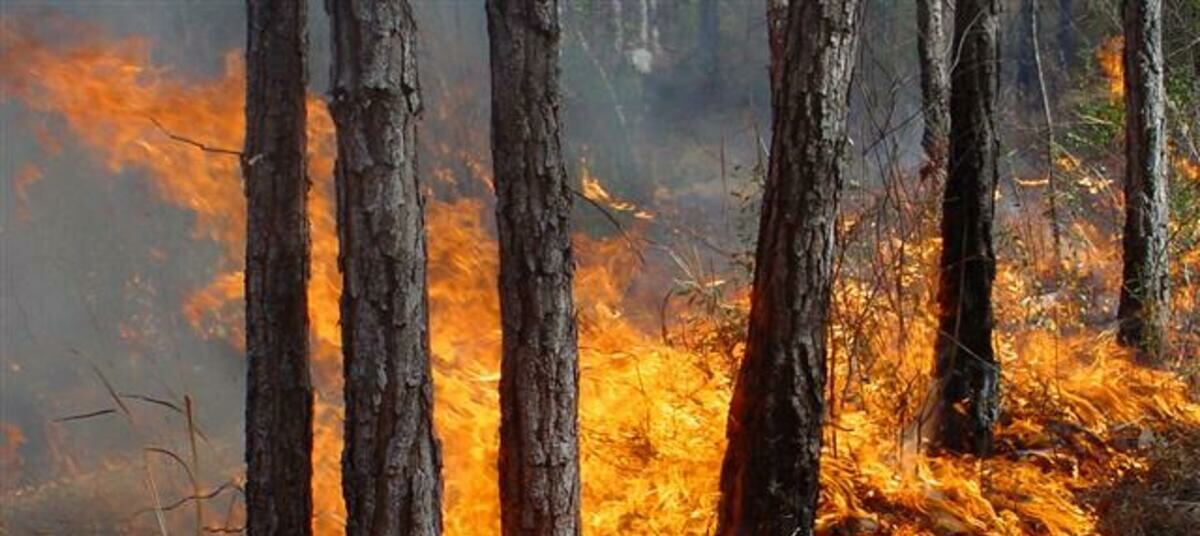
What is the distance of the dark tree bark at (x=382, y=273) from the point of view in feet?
13.9

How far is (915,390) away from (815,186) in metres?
2.89

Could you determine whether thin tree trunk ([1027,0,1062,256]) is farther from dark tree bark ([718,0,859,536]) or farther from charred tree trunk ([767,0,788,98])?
dark tree bark ([718,0,859,536])

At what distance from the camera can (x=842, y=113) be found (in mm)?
4785

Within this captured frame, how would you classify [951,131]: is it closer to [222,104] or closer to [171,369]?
[222,104]

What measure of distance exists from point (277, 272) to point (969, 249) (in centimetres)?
399

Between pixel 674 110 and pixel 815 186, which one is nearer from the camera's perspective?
pixel 815 186

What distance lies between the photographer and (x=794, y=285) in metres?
4.80

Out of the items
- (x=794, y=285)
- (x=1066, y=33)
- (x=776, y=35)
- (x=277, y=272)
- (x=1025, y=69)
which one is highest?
(x=1066, y=33)

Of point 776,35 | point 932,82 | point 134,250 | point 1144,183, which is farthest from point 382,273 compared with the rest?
point 134,250

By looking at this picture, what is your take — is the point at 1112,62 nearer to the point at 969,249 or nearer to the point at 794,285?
the point at 969,249

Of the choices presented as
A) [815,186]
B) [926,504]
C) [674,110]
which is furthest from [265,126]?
[674,110]

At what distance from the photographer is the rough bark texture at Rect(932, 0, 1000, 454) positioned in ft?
21.6

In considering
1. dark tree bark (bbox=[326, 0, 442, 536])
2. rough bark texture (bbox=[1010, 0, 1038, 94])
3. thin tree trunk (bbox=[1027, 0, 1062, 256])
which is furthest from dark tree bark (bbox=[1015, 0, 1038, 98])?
dark tree bark (bbox=[326, 0, 442, 536])

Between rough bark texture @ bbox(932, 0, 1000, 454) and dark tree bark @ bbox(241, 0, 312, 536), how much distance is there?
12.0ft
